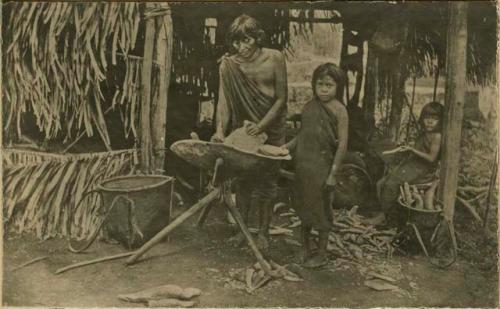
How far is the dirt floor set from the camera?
3.93 m

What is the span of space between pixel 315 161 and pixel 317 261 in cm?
73

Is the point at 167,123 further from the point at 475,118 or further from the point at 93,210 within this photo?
the point at 475,118

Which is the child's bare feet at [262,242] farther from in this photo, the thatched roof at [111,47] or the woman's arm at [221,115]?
the thatched roof at [111,47]

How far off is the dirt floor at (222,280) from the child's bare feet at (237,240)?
0.05 metres

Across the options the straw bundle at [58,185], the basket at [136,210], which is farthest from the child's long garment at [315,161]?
the straw bundle at [58,185]

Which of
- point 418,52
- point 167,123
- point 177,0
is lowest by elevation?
point 167,123

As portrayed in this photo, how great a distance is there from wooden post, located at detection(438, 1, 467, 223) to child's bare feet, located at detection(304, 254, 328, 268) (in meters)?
0.94

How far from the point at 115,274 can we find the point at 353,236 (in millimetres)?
1745

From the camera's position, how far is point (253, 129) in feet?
13.1

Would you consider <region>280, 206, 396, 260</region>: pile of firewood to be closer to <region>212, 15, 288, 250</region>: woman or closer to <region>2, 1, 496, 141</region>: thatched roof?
<region>212, 15, 288, 250</region>: woman

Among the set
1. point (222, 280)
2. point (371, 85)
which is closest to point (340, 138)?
point (371, 85)

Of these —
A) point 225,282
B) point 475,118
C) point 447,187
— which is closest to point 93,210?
point 225,282

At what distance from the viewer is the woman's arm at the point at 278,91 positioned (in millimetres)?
3969

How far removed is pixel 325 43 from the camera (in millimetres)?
3990
